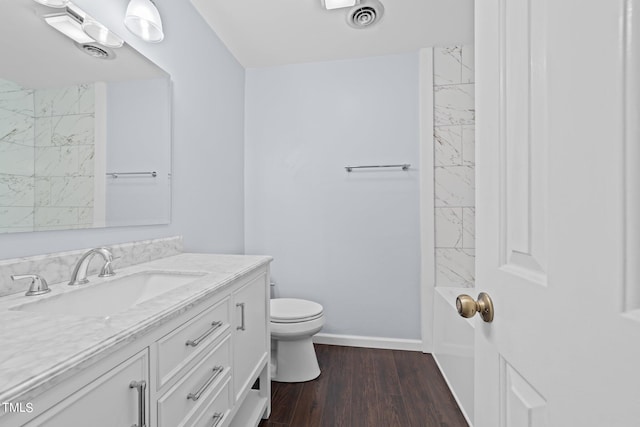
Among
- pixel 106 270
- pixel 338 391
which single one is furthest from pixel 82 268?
pixel 338 391

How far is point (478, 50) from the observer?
2.24ft

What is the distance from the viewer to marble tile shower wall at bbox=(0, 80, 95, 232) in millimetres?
953

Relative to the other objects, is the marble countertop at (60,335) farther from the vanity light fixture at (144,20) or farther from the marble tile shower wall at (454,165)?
the marble tile shower wall at (454,165)

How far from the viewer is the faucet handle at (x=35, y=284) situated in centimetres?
92

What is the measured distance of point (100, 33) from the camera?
1256mm

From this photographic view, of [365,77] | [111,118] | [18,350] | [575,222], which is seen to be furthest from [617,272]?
[365,77]

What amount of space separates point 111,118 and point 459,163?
2.19 meters

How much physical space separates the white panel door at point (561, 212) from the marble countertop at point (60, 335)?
2.44 feet

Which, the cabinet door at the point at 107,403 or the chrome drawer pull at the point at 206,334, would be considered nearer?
the cabinet door at the point at 107,403

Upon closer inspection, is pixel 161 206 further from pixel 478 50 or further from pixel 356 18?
pixel 356 18

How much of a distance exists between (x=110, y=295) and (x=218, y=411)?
0.56m

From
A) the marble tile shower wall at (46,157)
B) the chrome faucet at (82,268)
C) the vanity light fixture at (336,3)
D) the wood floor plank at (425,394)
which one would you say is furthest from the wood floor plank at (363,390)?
the vanity light fixture at (336,3)

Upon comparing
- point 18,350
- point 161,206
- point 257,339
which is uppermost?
point 161,206

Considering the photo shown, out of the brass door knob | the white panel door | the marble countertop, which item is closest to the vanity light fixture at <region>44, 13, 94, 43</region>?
the marble countertop
